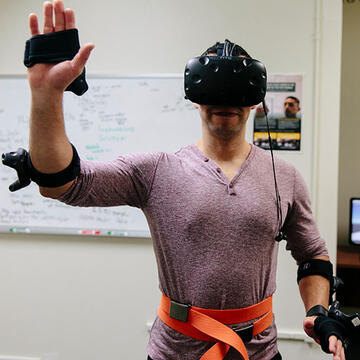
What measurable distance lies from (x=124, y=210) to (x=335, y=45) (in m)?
1.54

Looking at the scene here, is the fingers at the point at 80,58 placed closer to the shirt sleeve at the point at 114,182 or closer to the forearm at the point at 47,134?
the forearm at the point at 47,134

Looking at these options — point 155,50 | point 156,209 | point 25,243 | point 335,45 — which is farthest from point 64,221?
point 335,45

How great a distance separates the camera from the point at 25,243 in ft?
7.50

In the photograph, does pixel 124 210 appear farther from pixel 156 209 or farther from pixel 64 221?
pixel 156 209


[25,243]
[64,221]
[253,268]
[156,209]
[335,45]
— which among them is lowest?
[25,243]

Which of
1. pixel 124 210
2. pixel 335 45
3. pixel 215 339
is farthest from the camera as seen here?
pixel 124 210

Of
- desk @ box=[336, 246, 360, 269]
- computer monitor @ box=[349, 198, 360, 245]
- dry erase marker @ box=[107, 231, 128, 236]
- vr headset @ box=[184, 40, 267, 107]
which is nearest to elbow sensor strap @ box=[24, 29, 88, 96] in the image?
vr headset @ box=[184, 40, 267, 107]

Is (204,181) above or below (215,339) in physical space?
above

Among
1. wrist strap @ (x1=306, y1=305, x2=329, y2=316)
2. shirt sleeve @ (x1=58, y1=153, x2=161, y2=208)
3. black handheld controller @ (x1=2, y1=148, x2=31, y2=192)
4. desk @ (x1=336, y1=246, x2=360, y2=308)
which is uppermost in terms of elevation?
black handheld controller @ (x1=2, y1=148, x2=31, y2=192)

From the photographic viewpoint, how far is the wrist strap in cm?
102

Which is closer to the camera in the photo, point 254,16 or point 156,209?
point 156,209

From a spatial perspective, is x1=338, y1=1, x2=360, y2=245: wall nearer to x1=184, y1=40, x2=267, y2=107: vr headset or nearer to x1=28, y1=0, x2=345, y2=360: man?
x1=28, y1=0, x2=345, y2=360: man

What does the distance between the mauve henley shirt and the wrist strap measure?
0.48ft

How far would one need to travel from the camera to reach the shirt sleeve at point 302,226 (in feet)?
3.50
